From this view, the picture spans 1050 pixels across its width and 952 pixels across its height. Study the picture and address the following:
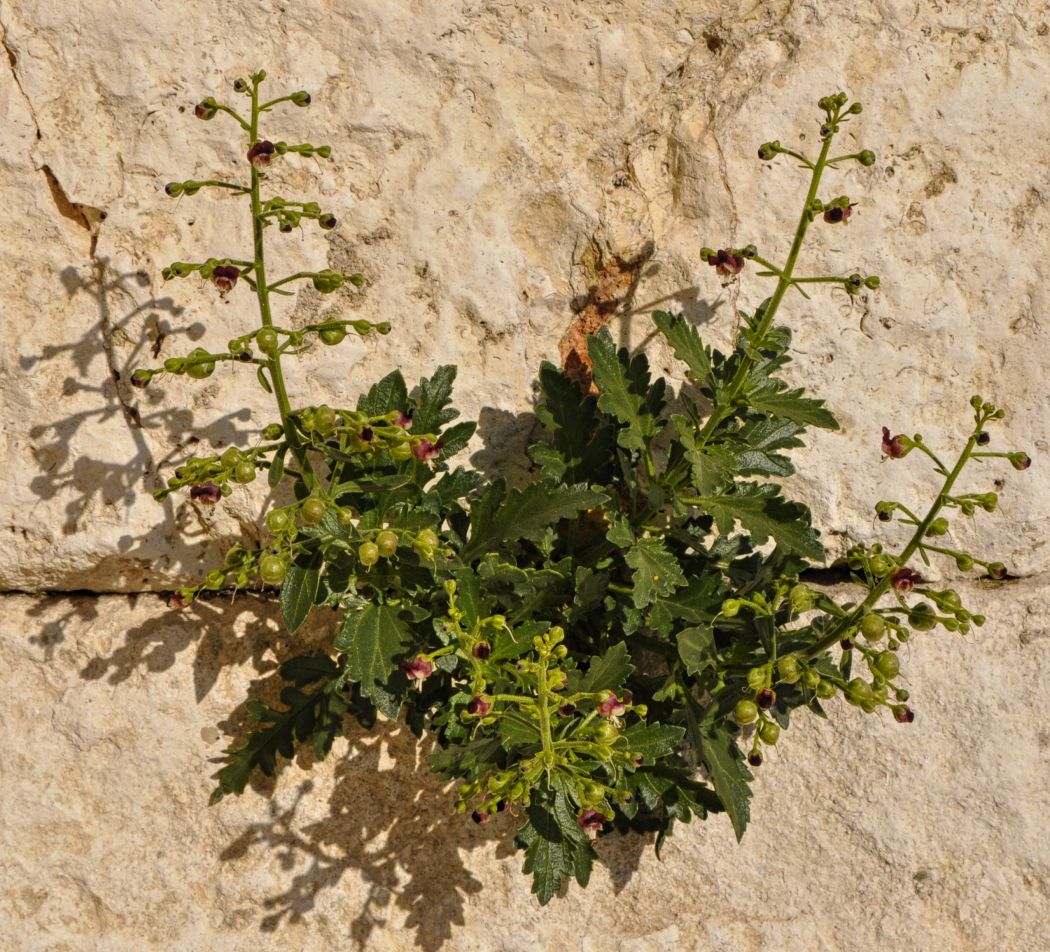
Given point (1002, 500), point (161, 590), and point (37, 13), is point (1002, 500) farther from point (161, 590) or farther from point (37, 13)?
point (37, 13)

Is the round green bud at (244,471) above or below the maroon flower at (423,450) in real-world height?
below

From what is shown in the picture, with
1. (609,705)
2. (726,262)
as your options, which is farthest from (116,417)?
(726,262)

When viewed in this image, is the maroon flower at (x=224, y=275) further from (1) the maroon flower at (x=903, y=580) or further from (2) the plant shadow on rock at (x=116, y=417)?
(1) the maroon flower at (x=903, y=580)

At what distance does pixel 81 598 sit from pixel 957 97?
3.62 m

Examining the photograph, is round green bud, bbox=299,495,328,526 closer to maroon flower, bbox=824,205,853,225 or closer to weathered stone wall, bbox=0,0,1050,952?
weathered stone wall, bbox=0,0,1050,952

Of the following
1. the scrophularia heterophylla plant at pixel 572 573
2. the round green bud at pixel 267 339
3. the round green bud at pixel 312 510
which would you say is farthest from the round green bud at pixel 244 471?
the round green bud at pixel 267 339

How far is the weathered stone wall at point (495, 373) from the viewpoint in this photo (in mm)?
3717

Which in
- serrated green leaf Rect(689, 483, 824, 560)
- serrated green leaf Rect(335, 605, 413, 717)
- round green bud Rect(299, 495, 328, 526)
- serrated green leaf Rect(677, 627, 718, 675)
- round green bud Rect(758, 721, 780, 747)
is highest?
serrated green leaf Rect(689, 483, 824, 560)

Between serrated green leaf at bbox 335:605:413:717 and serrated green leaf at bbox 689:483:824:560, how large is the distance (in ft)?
3.20

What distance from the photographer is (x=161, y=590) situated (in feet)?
13.1

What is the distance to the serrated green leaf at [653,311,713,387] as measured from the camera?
3.37 meters

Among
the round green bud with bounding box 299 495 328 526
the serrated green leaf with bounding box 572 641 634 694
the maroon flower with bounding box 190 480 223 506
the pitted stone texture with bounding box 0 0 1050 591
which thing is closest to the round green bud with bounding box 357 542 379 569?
the round green bud with bounding box 299 495 328 526

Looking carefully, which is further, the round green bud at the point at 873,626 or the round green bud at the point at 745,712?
the round green bud at the point at 745,712

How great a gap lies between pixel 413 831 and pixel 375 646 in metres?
1.08
